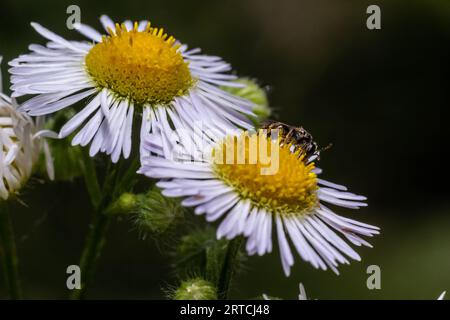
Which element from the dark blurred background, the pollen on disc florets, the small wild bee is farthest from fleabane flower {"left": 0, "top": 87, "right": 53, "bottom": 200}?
the dark blurred background

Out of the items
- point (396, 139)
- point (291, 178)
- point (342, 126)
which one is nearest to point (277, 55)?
point (342, 126)

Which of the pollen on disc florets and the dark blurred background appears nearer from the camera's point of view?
the pollen on disc florets

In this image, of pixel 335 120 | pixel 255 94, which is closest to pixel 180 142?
pixel 255 94

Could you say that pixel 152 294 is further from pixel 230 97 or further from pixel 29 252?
pixel 230 97

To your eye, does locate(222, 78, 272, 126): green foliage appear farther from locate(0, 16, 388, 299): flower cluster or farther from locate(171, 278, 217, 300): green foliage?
locate(171, 278, 217, 300): green foliage

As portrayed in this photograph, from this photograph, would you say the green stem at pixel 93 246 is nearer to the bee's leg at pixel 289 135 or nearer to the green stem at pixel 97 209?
the green stem at pixel 97 209

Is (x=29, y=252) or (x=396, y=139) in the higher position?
(x=396, y=139)

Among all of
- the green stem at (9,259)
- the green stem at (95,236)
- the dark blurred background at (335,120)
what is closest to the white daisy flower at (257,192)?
the green stem at (95,236)
